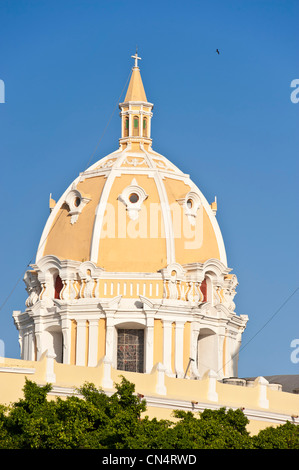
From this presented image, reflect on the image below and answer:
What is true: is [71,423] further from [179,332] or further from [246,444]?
[179,332]

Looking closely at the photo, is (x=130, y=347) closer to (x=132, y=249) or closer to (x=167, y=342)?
(x=167, y=342)

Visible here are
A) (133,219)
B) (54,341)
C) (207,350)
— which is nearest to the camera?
(133,219)

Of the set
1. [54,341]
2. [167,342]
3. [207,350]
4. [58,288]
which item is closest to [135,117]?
[58,288]

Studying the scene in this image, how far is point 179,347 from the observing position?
6469cm

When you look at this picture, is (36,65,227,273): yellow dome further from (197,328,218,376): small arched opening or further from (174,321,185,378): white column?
(197,328,218,376): small arched opening

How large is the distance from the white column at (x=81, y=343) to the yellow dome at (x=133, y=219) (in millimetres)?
2478

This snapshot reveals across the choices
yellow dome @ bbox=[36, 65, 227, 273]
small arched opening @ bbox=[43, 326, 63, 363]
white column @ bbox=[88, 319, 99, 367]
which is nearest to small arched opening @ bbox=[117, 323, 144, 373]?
white column @ bbox=[88, 319, 99, 367]

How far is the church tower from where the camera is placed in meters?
64.7

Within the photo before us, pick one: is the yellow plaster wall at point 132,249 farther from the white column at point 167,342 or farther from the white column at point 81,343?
the white column at point 81,343

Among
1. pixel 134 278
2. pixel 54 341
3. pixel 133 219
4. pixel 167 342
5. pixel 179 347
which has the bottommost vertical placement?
pixel 179 347

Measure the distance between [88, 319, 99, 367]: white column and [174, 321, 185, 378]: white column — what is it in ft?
10.5

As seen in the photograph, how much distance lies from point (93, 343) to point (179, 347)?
3.46 meters

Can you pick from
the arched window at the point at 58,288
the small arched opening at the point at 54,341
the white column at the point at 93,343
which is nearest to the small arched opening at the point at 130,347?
the white column at the point at 93,343
